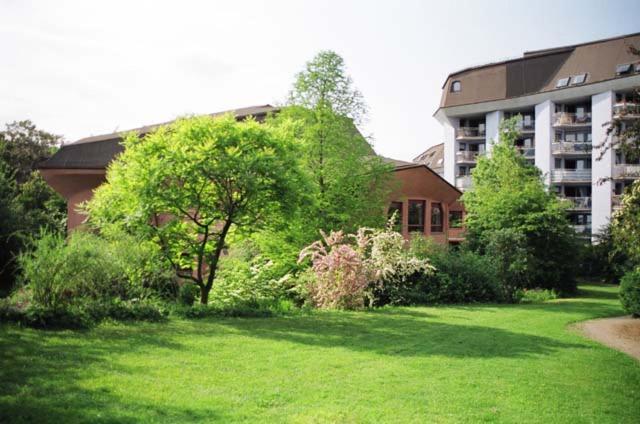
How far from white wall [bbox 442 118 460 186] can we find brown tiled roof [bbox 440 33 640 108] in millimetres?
3037

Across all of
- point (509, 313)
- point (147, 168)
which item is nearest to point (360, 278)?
point (509, 313)

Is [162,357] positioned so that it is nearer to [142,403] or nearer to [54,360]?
[54,360]

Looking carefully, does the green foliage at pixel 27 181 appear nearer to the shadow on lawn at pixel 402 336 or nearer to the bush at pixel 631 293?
the shadow on lawn at pixel 402 336

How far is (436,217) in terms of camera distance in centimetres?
3269

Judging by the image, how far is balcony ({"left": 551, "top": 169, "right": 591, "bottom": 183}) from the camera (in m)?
49.0

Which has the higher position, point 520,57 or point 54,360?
point 520,57

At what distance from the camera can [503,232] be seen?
73.2 ft

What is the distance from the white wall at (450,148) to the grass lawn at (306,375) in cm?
4611

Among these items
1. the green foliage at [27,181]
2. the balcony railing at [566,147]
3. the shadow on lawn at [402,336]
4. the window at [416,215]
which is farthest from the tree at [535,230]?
the balcony railing at [566,147]

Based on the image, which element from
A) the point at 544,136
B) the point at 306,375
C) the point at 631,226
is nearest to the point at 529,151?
the point at 544,136

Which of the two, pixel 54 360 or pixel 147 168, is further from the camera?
pixel 147 168

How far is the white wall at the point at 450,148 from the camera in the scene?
185ft

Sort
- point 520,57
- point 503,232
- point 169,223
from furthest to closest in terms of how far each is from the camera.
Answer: point 520,57, point 503,232, point 169,223

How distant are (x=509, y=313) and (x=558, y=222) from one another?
1194cm
